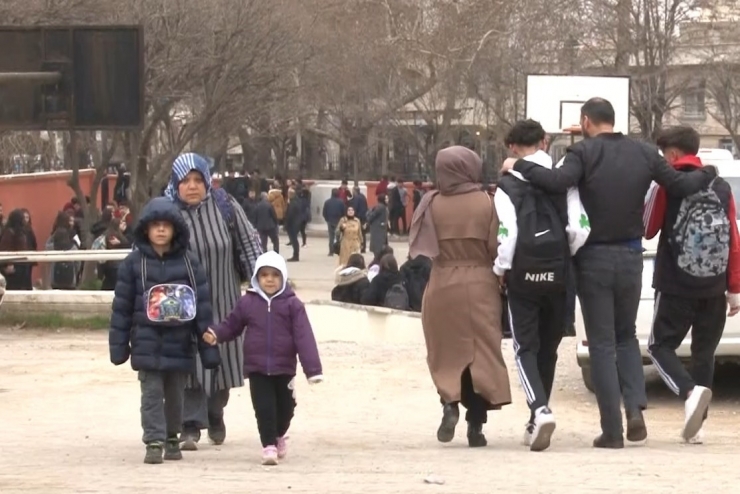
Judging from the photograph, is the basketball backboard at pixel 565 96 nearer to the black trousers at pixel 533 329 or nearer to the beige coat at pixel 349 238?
the beige coat at pixel 349 238

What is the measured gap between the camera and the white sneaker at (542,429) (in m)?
8.84

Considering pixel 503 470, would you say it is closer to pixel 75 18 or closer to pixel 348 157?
pixel 75 18

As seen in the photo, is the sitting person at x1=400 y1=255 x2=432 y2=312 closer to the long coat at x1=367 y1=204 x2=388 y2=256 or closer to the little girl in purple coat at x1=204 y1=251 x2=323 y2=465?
the little girl in purple coat at x1=204 y1=251 x2=323 y2=465

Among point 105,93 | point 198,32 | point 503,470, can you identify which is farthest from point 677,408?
point 198,32

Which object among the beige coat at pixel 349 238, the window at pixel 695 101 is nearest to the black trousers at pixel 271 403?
the beige coat at pixel 349 238

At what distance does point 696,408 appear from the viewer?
9094mm

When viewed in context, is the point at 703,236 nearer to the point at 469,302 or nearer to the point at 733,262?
the point at 733,262

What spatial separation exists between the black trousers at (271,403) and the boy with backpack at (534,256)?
52.9 inches

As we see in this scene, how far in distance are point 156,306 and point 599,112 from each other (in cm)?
269

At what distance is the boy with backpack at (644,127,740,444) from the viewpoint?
910 cm

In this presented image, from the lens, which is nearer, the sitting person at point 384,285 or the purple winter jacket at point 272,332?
the purple winter jacket at point 272,332

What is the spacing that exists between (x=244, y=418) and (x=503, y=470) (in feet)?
12.7

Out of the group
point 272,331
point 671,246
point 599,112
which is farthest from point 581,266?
point 272,331

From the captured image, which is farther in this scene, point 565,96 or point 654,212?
point 565,96
